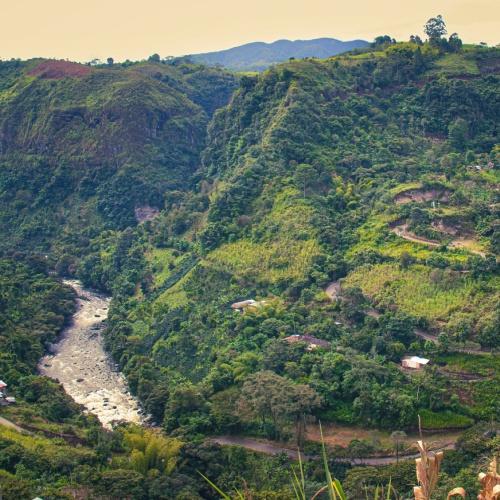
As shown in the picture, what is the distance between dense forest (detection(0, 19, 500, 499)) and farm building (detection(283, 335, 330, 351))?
0.44 ft

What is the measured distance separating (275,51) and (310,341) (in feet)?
452

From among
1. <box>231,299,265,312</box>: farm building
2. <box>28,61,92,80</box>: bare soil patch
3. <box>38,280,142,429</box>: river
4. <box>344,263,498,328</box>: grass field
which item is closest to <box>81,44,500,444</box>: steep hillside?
<box>344,263,498,328</box>: grass field

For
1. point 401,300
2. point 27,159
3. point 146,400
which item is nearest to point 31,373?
point 146,400

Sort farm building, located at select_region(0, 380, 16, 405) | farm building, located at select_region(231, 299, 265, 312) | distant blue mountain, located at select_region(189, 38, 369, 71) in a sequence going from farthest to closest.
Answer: distant blue mountain, located at select_region(189, 38, 369, 71), farm building, located at select_region(231, 299, 265, 312), farm building, located at select_region(0, 380, 16, 405)

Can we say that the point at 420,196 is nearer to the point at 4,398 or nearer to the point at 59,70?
the point at 4,398

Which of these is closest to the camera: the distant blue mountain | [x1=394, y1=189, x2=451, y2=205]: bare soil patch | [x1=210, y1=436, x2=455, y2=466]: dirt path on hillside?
[x1=210, y1=436, x2=455, y2=466]: dirt path on hillside

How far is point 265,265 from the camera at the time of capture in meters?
37.5

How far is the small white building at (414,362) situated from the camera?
27.9 metres

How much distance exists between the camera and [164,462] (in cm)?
2353

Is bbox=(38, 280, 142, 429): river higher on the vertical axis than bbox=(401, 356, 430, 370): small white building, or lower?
lower

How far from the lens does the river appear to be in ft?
102

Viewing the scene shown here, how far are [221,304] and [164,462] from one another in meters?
13.6

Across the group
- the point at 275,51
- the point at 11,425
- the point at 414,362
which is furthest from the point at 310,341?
the point at 275,51

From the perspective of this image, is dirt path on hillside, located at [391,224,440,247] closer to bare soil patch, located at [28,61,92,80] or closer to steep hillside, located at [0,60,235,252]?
steep hillside, located at [0,60,235,252]
